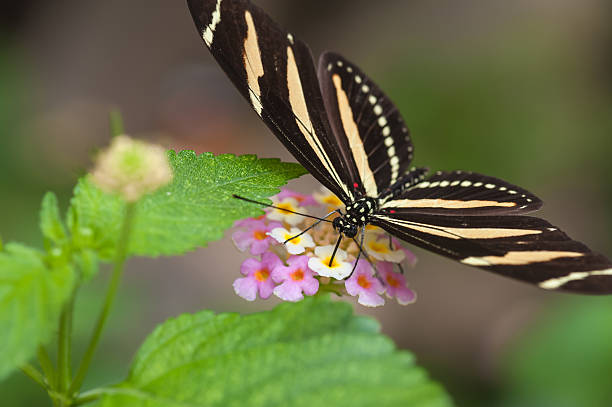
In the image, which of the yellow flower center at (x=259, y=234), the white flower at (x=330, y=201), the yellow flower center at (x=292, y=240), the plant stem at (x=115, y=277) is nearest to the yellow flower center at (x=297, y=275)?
the yellow flower center at (x=292, y=240)

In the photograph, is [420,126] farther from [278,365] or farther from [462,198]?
[278,365]

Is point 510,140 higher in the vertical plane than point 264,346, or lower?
higher

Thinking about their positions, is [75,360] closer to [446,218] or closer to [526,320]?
[446,218]

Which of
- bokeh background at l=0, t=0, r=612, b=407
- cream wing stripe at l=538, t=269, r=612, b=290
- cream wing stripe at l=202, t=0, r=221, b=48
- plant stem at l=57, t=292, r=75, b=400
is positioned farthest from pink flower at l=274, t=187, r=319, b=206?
bokeh background at l=0, t=0, r=612, b=407

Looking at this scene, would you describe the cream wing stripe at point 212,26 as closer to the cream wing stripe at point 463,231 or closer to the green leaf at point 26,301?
the cream wing stripe at point 463,231

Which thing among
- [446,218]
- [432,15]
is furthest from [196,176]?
[432,15]

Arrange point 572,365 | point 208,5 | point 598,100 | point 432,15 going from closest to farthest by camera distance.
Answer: point 208,5 → point 572,365 → point 598,100 → point 432,15

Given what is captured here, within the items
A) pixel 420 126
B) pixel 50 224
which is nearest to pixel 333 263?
pixel 50 224
